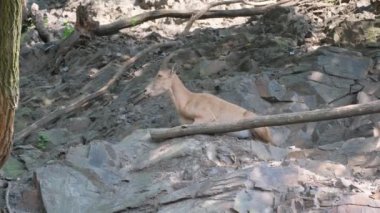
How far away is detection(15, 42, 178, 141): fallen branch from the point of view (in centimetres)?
671

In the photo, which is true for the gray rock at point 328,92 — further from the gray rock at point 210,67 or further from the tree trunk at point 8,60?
the tree trunk at point 8,60

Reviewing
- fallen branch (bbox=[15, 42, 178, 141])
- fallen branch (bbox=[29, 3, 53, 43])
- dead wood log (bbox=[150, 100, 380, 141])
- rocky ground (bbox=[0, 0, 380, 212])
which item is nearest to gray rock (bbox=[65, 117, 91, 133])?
rocky ground (bbox=[0, 0, 380, 212])

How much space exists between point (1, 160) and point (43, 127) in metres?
2.80

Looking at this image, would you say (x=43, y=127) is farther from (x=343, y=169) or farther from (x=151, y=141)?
(x=343, y=169)

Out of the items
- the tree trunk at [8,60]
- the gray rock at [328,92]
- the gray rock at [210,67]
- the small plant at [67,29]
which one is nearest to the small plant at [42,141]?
the gray rock at [210,67]

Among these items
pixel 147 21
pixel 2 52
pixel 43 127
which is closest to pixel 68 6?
pixel 147 21

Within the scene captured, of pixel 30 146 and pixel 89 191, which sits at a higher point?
pixel 89 191

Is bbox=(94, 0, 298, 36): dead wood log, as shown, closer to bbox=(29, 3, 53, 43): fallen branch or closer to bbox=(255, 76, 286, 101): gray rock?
bbox=(29, 3, 53, 43): fallen branch

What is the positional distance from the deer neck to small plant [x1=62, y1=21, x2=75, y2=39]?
2.71 metres

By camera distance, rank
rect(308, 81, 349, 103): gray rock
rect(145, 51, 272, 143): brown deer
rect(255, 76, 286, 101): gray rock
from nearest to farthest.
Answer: rect(145, 51, 272, 143): brown deer → rect(308, 81, 349, 103): gray rock → rect(255, 76, 286, 101): gray rock

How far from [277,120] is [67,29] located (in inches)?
210

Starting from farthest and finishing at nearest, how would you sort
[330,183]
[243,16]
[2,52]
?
[243,16], [330,183], [2,52]

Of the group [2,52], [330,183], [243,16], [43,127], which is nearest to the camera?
[2,52]

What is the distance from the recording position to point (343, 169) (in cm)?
431
